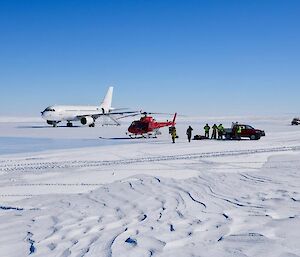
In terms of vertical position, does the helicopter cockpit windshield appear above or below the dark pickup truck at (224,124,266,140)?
above

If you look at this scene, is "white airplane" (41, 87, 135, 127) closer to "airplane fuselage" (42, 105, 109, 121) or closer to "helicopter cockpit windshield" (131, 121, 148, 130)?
"airplane fuselage" (42, 105, 109, 121)

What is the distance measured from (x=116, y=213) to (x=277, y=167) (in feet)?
27.2

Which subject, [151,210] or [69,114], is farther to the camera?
[69,114]

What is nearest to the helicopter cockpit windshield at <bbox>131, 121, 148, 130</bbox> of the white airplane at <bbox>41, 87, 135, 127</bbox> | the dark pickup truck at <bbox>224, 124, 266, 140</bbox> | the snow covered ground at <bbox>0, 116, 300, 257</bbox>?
the dark pickup truck at <bbox>224, 124, 266, 140</bbox>

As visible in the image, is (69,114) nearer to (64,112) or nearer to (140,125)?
(64,112)

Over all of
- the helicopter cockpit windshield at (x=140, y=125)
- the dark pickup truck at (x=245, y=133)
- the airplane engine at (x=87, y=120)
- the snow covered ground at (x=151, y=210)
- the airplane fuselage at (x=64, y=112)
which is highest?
the airplane fuselage at (x=64, y=112)

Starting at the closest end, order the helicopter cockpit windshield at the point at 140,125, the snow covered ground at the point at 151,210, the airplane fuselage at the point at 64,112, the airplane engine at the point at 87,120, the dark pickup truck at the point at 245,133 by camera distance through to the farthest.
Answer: the snow covered ground at the point at 151,210 → the dark pickup truck at the point at 245,133 → the helicopter cockpit windshield at the point at 140,125 → the airplane fuselage at the point at 64,112 → the airplane engine at the point at 87,120

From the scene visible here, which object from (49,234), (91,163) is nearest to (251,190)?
(49,234)

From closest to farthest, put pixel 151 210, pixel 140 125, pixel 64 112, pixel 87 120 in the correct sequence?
pixel 151 210, pixel 140 125, pixel 87 120, pixel 64 112

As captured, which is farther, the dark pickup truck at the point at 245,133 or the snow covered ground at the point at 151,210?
the dark pickup truck at the point at 245,133

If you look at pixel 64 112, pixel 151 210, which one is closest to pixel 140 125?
pixel 64 112

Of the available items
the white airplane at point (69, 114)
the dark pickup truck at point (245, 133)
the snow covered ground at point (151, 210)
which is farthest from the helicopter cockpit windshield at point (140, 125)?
the white airplane at point (69, 114)

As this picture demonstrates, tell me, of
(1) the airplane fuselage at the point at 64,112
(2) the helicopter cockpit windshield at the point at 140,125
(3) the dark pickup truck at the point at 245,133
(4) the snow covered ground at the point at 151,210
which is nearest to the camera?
(4) the snow covered ground at the point at 151,210

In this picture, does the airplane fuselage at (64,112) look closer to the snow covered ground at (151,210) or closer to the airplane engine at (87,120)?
the airplane engine at (87,120)
